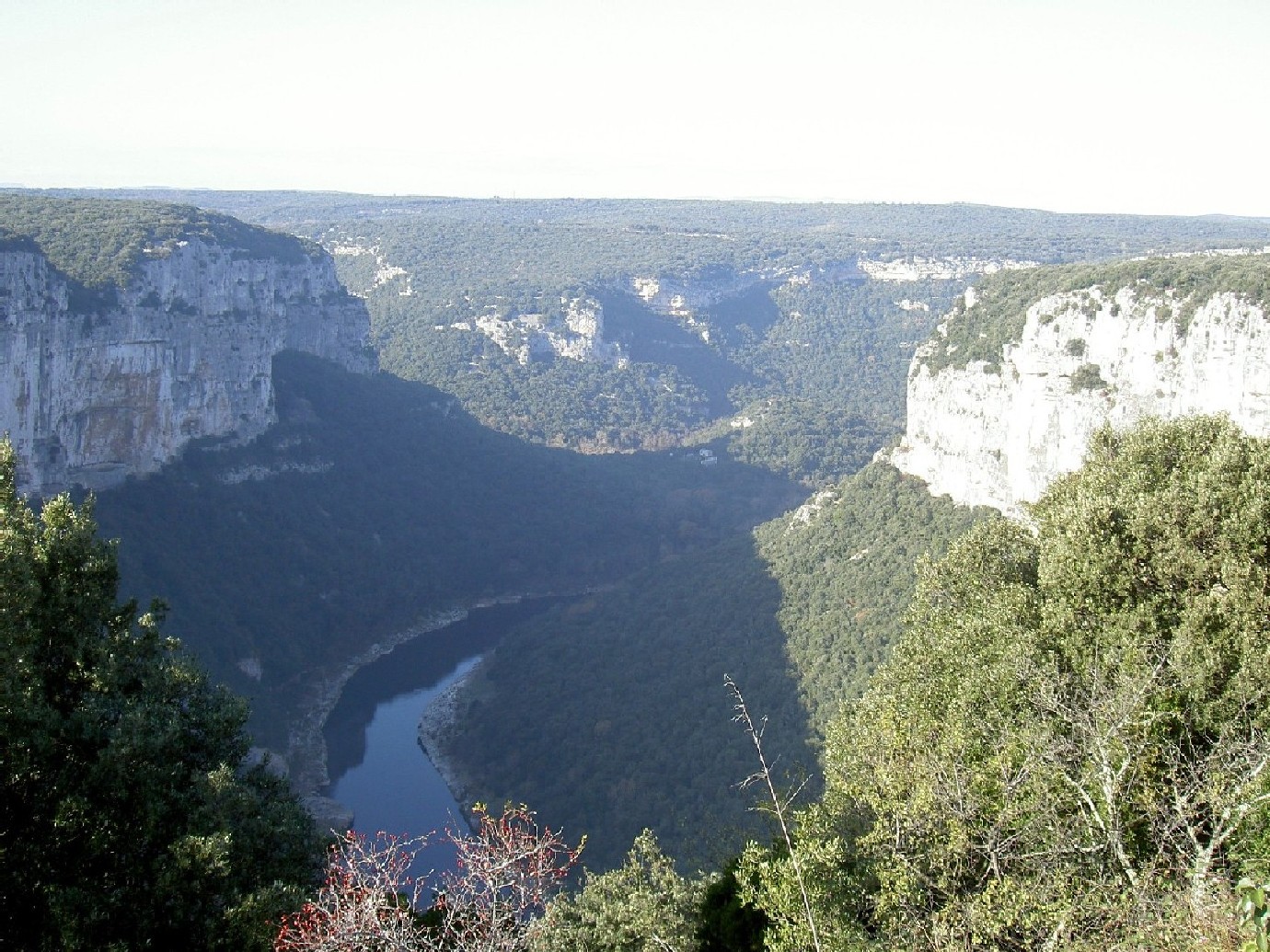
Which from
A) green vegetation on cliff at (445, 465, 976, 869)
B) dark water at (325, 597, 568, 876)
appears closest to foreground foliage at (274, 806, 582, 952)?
green vegetation on cliff at (445, 465, 976, 869)

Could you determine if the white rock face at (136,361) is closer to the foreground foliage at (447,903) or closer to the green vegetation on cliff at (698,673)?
the green vegetation on cliff at (698,673)

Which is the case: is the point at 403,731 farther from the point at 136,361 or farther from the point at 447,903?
the point at 447,903

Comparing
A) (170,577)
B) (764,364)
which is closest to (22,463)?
(170,577)

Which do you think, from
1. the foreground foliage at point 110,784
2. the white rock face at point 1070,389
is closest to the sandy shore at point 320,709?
the foreground foliage at point 110,784

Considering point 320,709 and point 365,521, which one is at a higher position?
point 365,521

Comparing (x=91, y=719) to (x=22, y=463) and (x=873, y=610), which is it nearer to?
(x=873, y=610)

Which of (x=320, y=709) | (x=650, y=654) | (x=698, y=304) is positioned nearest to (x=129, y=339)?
(x=320, y=709)

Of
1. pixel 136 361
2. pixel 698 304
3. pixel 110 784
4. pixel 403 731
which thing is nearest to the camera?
pixel 110 784
